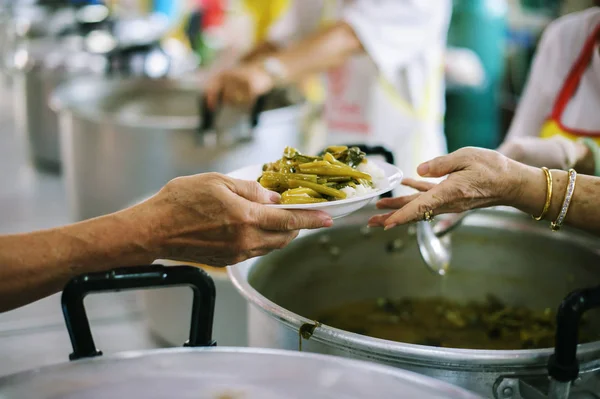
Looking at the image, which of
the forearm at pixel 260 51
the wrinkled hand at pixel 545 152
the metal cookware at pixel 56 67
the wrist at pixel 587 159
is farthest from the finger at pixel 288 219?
the metal cookware at pixel 56 67

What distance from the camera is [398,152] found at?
2.30 metres

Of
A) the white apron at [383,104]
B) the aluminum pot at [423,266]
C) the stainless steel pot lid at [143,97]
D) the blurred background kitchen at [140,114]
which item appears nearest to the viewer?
the aluminum pot at [423,266]

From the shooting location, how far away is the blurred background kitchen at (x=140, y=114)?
6.24 feet

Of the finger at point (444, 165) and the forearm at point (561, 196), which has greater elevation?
the finger at point (444, 165)

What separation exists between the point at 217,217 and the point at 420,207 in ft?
1.03

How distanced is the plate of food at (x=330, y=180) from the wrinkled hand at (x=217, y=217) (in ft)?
0.09

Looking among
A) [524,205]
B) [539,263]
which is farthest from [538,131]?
[524,205]

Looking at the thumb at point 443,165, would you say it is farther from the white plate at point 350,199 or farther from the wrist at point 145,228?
the wrist at point 145,228

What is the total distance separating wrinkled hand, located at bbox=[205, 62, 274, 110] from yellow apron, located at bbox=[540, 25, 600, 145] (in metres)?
0.82

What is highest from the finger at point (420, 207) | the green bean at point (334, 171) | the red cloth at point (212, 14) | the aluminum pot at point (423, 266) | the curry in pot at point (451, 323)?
the red cloth at point (212, 14)

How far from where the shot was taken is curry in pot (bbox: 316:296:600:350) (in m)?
1.27

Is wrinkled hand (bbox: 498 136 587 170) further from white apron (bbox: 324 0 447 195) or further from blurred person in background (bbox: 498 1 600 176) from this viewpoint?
white apron (bbox: 324 0 447 195)

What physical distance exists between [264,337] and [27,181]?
2638 millimetres

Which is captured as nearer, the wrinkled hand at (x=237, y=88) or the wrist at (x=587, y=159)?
the wrist at (x=587, y=159)
